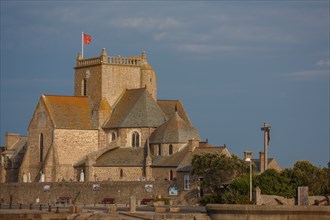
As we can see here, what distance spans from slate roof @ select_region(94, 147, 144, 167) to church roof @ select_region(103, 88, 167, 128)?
10.5ft

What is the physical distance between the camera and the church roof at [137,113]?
102 metres

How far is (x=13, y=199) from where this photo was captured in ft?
332

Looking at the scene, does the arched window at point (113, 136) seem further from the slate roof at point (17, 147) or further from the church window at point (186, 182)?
the church window at point (186, 182)

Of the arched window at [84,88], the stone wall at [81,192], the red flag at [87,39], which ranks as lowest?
the stone wall at [81,192]

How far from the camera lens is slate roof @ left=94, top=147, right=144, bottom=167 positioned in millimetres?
97125

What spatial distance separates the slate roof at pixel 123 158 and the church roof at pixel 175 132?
209 centimetres

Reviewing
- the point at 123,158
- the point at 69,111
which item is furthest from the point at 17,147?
the point at 123,158

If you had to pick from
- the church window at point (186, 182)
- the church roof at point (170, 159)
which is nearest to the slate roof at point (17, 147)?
the church roof at point (170, 159)

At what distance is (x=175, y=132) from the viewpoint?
95.4 metres

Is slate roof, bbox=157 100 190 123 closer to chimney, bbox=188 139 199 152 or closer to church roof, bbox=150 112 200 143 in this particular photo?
church roof, bbox=150 112 200 143

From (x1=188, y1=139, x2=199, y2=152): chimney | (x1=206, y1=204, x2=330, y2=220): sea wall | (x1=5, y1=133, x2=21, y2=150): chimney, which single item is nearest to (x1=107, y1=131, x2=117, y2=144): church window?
(x1=188, y1=139, x2=199, y2=152): chimney

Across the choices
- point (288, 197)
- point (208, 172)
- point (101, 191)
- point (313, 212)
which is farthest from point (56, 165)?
point (313, 212)

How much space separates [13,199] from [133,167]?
13.4 m

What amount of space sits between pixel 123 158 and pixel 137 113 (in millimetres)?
6369
